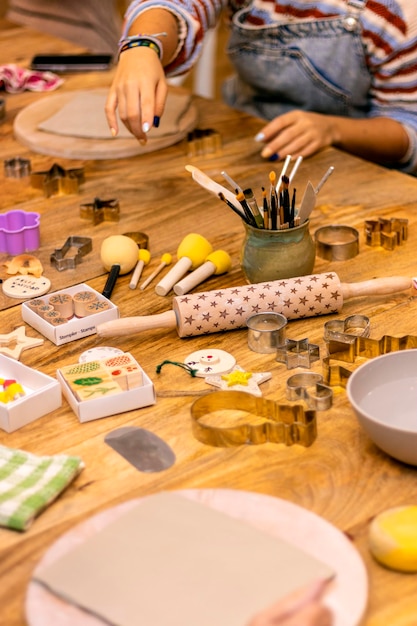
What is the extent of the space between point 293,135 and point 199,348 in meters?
0.70

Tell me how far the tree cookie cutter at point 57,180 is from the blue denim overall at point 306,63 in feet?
1.97

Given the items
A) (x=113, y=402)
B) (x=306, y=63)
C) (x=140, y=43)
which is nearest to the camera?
(x=113, y=402)

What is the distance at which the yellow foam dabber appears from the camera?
80 centimetres

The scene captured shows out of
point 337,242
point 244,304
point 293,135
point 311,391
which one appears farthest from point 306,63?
point 311,391

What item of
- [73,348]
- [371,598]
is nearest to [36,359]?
[73,348]

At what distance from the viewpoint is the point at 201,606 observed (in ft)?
2.44

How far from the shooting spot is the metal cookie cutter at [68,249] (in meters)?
1.38

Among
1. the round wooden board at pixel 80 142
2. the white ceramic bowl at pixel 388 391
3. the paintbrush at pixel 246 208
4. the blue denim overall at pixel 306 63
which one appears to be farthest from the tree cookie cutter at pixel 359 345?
the blue denim overall at pixel 306 63

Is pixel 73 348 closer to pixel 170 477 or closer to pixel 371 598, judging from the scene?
pixel 170 477

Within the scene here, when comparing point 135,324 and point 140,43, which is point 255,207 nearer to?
point 135,324

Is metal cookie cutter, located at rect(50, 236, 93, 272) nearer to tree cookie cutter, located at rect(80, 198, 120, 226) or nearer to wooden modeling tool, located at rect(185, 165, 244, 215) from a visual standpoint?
tree cookie cutter, located at rect(80, 198, 120, 226)

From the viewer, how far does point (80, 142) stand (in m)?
1.79

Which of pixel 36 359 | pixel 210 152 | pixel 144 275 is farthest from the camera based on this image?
pixel 210 152

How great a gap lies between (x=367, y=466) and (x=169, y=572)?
0.91 feet
